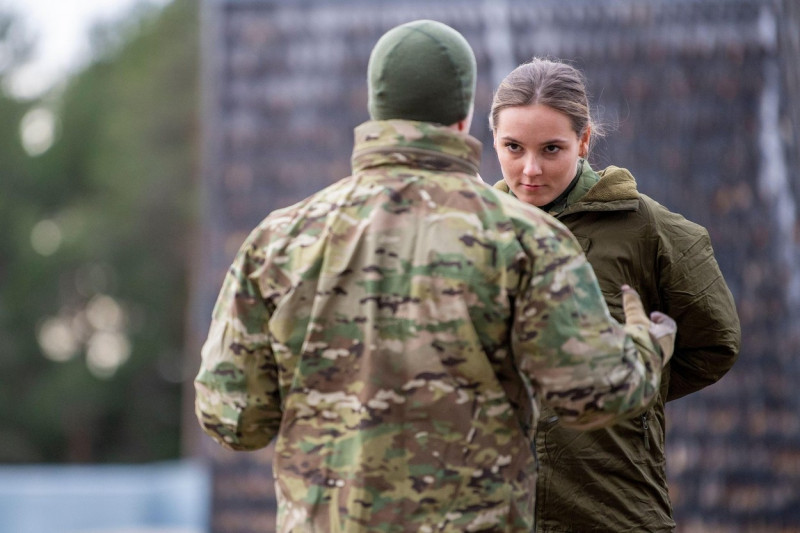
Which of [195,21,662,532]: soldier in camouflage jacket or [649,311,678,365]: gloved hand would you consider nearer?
[195,21,662,532]: soldier in camouflage jacket

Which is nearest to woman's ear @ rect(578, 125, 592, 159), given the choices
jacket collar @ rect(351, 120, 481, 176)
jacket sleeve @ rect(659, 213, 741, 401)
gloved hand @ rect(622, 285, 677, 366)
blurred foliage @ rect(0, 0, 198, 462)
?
jacket sleeve @ rect(659, 213, 741, 401)

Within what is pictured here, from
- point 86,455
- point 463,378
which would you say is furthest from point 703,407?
point 86,455

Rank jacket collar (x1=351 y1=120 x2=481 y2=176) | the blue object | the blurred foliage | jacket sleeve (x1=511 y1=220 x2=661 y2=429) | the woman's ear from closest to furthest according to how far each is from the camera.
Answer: jacket sleeve (x1=511 y1=220 x2=661 y2=429) < jacket collar (x1=351 y1=120 x2=481 y2=176) < the woman's ear < the blue object < the blurred foliage

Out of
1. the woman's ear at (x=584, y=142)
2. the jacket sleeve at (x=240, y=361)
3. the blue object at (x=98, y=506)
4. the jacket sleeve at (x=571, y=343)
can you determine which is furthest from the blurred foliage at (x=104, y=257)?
the jacket sleeve at (x=571, y=343)

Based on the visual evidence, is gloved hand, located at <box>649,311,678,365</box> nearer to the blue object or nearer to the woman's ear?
the woman's ear

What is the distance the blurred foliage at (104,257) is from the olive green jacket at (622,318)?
2947 cm

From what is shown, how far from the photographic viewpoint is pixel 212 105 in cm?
741

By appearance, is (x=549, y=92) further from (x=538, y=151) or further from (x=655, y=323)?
(x=655, y=323)

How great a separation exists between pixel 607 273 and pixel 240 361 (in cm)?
113

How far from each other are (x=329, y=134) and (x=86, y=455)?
27.6m

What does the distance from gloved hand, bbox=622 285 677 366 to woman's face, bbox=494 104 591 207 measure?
1.98ft

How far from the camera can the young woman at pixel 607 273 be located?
3.38m

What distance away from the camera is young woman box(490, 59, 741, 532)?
11.1 feet

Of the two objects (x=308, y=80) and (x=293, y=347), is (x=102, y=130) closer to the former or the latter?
(x=308, y=80)
